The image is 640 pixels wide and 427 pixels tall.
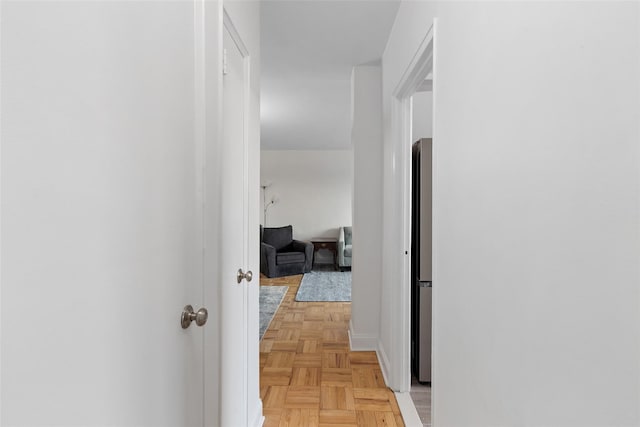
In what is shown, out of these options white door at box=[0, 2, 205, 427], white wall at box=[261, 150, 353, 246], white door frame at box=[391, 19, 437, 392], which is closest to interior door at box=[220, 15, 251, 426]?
white door at box=[0, 2, 205, 427]

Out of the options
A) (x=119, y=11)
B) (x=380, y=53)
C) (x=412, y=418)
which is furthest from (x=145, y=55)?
(x=380, y=53)

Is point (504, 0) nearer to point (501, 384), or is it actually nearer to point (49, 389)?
point (501, 384)

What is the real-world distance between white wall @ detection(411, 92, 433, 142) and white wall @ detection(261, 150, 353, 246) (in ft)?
10.1

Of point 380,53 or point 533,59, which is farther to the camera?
point 380,53

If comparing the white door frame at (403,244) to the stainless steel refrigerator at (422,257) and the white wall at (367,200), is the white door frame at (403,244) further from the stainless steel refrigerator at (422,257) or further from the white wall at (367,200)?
the white wall at (367,200)

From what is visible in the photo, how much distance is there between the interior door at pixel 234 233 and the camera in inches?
59.5

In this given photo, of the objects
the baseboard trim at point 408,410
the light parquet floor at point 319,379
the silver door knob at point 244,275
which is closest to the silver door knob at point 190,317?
the silver door knob at point 244,275

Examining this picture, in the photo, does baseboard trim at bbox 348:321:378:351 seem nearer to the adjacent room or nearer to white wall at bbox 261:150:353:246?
the adjacent room

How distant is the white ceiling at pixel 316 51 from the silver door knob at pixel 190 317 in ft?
6.38

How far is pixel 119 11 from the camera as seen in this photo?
726 mm

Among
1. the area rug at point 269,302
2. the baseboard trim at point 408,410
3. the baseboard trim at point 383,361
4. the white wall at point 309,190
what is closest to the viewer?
the baseboard trim at point 408,410

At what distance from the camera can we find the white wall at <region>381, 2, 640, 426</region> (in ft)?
2.00

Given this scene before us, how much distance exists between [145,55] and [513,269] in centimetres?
96

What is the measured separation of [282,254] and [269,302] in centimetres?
→ 184
